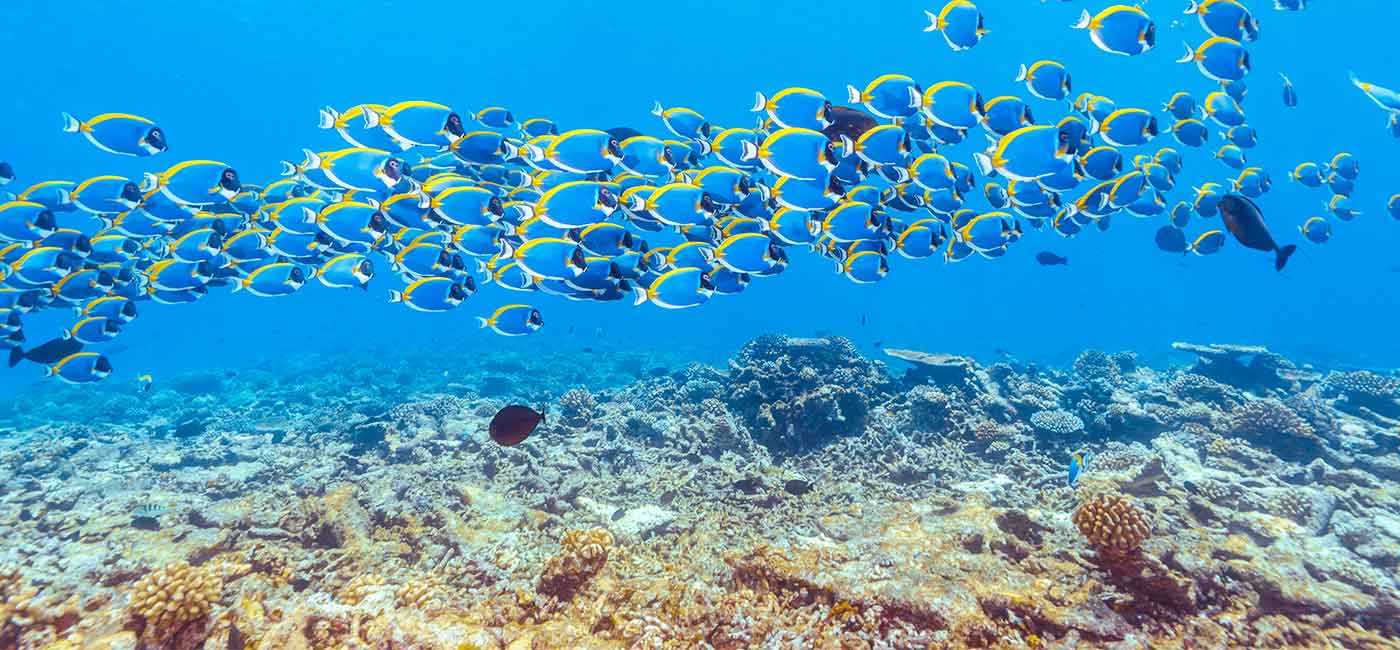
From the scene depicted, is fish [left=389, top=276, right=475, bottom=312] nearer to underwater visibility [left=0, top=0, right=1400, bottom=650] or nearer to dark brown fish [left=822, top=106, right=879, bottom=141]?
underwater visibility [left=0, top=0, right=1400, bottom=650]

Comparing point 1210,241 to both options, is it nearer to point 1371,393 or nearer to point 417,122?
point 1371,393

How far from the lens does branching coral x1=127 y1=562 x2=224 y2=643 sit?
12.4 ft

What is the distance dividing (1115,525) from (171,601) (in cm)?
672

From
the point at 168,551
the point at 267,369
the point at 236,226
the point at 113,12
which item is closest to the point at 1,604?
the point at 168,551

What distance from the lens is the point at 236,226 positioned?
7445 mm

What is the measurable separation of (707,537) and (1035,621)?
123 inches

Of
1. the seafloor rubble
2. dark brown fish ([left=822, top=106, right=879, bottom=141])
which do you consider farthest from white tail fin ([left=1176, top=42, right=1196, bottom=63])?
the seafloor rubble

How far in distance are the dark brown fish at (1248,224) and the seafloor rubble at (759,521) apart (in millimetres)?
2355

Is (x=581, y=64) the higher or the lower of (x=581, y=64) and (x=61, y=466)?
the higher

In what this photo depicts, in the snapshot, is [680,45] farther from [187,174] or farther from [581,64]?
[187,174]

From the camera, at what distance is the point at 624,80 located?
6425cm

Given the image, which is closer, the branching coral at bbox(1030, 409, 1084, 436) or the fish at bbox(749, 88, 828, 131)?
the fish at bbox(749, 88, 828, 131)

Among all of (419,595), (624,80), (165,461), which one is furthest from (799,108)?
(624,80)

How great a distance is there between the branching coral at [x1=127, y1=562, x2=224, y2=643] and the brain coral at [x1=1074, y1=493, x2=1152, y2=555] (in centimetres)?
639
